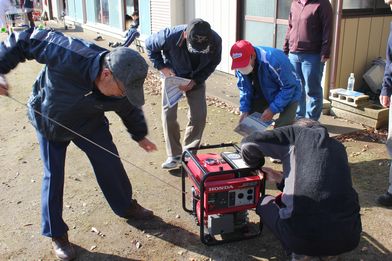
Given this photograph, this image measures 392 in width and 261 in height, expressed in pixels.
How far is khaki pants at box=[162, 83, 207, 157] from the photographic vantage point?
4.80 m

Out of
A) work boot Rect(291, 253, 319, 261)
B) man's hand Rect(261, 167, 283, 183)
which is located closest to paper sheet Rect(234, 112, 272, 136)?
man's hand Rect(261, 167, 283, 183)

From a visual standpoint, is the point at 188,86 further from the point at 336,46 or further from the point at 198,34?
the point at 336,46

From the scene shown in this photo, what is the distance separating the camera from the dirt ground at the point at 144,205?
3541 mm

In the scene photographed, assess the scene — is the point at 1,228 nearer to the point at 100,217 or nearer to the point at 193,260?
the point at 100,217

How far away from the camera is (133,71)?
2.74m

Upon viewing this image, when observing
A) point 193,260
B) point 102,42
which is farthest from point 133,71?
point 102,42

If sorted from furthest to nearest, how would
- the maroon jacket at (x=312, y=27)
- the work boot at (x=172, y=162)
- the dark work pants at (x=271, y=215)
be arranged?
the maroon jacket at (x=312, y=27), the work boot at (x=172, y=162), the dark work pants at (x=271, y=215)

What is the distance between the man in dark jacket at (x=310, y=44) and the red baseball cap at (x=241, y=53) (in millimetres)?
1827

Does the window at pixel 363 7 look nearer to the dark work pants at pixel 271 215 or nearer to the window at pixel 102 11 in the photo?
the dark work pants at pixel 271 215

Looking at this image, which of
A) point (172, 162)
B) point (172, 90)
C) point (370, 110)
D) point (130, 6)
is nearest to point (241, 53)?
point (172, 90)

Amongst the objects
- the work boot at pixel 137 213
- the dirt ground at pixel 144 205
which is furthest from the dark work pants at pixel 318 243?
the work boot at pixel 137 213

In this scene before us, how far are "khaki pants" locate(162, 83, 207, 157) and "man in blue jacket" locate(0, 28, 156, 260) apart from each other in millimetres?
1188

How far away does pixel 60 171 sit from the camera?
3.41 meters

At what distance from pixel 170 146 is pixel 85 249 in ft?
5.50
